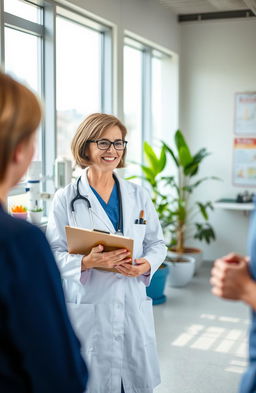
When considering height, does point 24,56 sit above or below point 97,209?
above

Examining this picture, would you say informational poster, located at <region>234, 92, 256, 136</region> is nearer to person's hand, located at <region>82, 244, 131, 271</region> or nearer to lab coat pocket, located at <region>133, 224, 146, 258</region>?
lab coat pocket, located at <region>133, 224, 146, 258</region>

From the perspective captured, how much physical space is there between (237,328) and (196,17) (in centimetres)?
341

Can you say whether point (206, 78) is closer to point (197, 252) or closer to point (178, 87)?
point (178, 87)

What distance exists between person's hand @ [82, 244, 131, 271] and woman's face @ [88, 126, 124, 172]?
387 mm

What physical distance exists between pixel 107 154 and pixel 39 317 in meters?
1.35

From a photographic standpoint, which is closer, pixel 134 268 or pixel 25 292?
pixel 25 292

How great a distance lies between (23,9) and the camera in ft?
11.7

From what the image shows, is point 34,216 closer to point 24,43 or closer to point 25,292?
point 24,43

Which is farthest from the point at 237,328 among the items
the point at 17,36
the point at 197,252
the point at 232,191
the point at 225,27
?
the point at 225,27

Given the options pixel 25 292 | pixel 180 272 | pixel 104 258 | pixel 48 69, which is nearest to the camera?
pixel 25 292

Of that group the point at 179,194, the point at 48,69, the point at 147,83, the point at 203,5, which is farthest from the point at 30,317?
the point at 147,83

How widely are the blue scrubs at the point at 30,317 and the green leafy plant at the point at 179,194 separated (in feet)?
12.4

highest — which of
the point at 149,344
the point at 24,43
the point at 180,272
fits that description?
the point at 24,43

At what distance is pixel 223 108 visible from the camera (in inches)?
235
